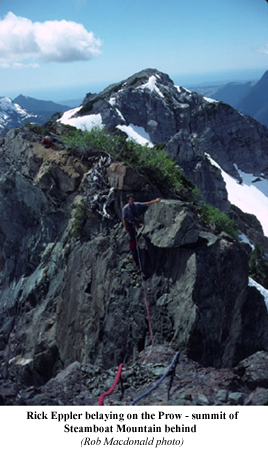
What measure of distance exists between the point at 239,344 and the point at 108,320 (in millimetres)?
4791

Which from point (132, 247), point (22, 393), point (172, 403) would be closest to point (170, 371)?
point (172, 403)

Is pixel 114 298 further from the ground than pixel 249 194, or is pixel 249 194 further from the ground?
pixel 114 298

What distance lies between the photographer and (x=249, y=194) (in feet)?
319

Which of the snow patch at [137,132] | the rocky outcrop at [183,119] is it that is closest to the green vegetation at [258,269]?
the rocky outcrop at [183,119]

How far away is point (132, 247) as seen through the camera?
11195mm

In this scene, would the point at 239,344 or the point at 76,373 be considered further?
the point at 239,344

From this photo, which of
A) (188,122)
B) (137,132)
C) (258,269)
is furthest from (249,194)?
(258,269)

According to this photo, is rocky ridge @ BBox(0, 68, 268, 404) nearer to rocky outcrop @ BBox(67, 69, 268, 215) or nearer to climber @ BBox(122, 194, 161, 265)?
climber @ BBox(122, 194, 161, 265)

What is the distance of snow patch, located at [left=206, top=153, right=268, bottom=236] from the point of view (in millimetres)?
88562

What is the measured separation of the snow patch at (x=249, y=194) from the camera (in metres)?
88.6

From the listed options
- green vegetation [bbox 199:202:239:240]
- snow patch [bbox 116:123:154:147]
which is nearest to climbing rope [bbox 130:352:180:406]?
green vegetation [bbox 199:202:239:240]

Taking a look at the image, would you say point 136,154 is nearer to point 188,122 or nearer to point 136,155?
point 136,155

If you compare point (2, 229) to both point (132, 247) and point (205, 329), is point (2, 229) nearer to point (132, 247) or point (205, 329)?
point (132, 247)

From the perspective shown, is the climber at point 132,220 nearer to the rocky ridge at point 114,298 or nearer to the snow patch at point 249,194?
the rocky ridge at point 114,298
